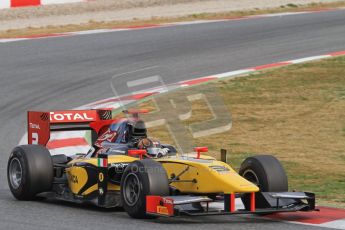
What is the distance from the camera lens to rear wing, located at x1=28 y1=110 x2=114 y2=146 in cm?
1173

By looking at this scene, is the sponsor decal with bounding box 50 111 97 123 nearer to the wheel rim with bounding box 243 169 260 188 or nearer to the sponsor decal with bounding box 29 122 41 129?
the sponsor decal with bounding box 29 122 41 129

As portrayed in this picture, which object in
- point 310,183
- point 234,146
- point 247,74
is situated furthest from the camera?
point 247,74

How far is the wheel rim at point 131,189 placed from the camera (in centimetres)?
947

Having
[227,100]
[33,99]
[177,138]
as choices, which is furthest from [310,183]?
[33,99]

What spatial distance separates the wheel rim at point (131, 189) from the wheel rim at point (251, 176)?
1.23m

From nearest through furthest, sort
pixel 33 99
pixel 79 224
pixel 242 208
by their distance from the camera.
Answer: pixel 79 224 → pixel 242 208 → pixel 33 99

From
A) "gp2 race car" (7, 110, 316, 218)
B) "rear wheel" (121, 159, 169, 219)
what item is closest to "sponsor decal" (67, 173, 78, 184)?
"gp2 race car" (7, 110, 316, 218)

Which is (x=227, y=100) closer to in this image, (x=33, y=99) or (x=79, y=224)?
(x=33, y=99)

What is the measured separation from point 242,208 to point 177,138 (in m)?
1.23

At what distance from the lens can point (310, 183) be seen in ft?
38.8

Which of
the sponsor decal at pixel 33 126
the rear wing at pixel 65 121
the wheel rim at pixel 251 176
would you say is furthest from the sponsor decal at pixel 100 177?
the sponsor decal at pixel 33 126

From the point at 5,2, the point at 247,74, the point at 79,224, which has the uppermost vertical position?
the point at 5,2

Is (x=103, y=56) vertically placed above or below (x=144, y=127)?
above

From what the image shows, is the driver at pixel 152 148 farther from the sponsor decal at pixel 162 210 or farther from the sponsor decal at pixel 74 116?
the sponsor decal at pixel 74 116
